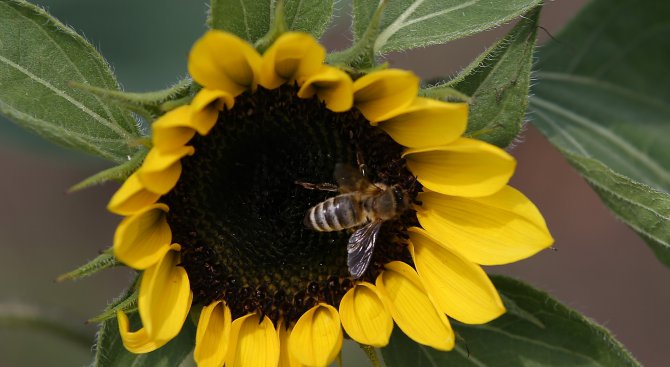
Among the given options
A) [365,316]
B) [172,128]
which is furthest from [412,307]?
[172,128]

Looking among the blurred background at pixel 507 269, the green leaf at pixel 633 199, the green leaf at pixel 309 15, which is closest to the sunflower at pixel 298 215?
the green leaf at pixel 309 15

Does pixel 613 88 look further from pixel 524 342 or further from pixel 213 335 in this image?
pixel 213 335

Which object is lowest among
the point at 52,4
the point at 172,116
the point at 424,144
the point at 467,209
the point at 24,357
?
the point at 467,209

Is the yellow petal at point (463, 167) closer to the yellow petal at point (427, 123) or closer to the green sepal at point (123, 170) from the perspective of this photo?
the yellow petal at point (427, 123)

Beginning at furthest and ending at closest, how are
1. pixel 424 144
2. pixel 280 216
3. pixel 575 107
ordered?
pixel 575 107 < pixel 280 216 < pixel 424 144

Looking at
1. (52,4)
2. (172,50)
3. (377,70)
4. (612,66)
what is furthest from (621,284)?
(377,70)

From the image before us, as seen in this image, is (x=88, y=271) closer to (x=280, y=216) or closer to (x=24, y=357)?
(x=280, y=216)
